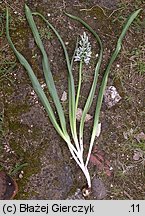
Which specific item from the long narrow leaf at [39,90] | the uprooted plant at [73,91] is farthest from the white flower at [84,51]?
the long narrow leaf at [39,90]

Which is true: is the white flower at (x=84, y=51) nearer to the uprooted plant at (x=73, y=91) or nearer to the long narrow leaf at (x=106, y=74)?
the uprooted plant at (x=73, y=91)

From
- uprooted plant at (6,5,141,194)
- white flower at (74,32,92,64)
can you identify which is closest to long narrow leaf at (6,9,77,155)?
uprooted plant at (6,5,141,194)

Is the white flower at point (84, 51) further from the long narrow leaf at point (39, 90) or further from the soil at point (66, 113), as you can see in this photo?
the long narrow leaf at point (39, 90)

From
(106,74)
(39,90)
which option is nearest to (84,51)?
(106,74)

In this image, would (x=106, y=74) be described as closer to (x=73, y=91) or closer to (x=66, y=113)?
(x=73, y=91)

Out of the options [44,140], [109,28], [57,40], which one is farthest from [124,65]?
[44,140]

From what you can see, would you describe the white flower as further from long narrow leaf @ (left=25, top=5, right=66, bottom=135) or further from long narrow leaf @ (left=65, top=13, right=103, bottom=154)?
long narrow leaf @ (left=25, top=5, right=66, bottom=135)

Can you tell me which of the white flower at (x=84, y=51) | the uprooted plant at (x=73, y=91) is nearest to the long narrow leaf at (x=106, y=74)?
the uprooted plant at (x=73, y=91)
